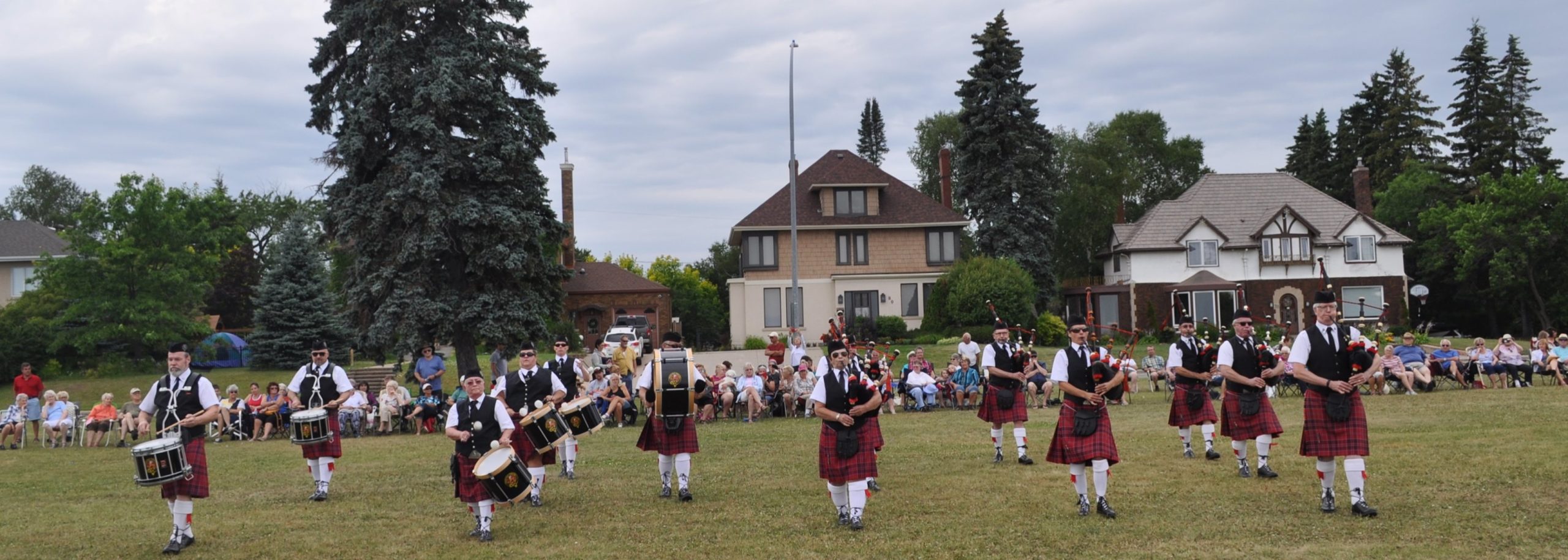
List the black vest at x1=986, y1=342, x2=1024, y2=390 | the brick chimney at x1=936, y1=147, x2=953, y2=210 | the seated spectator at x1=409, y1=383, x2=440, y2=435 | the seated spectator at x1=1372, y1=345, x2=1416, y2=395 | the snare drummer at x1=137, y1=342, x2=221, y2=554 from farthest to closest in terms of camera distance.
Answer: the brick chimney at x1=936, y1=147, x2=953, y2=210 < the seated spectator at x1=1372, y1=345, x2=1416, y2=395 < the seated spectator at x1=409, y1=383, x2=440, y2=435 < the black vest at x1=986, y1=342, x2=1024, y2=390 < the snare drummer at x1=137, y1=342, x2=221, y2=554

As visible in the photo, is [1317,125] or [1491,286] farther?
[1317,125]

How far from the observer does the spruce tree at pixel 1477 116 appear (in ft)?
165

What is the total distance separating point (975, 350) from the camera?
22.8 meters

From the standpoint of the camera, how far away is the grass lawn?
26.8 ft

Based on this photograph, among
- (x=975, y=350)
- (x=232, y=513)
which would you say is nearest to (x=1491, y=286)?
(x=975, y=350)

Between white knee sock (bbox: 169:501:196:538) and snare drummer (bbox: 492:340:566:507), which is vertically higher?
snare drummer (bbox: 492:340:566:507)

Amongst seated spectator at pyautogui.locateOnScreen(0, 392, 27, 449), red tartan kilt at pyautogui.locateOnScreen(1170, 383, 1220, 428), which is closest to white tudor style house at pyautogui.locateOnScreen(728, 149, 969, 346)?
seated spectator at pyautogui.locateOnScreen(0, 392, 27, 449)

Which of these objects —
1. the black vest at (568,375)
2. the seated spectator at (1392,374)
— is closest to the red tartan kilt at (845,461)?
the black vest at (568,375)

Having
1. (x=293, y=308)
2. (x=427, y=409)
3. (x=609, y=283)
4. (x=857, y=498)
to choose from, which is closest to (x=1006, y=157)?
(x=609, y=283)

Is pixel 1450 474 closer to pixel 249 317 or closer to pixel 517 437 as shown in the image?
pixel 517 437

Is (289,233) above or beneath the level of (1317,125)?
beneath

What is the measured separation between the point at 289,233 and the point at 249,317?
1748 cm

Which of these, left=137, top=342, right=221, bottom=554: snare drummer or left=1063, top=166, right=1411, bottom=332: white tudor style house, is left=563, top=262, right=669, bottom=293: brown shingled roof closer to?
left=1063, top=166, right=1411, bottom=332: white tudor style house

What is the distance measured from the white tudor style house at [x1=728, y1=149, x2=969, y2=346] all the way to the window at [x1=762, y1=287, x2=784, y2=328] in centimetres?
2
